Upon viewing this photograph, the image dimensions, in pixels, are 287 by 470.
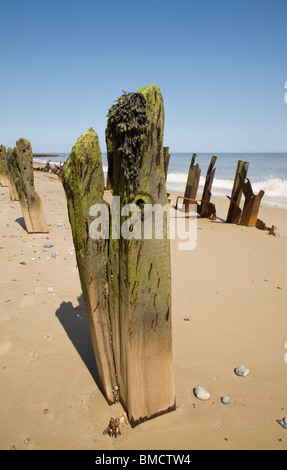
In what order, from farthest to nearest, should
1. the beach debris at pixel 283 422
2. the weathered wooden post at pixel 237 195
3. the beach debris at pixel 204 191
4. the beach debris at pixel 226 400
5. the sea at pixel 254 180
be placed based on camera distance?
1. the sea at pixel 254 180
2. the beach debris at pixel 204 191
3. the weathered wooden post at pixel 237 195
4. the beach debris at pixel 226 400
5. the beach debris at pixel 283 422

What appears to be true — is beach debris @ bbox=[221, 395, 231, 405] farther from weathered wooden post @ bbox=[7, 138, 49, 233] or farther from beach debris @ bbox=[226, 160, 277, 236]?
beach debris @ bbox=[226, 160, 277, 236]

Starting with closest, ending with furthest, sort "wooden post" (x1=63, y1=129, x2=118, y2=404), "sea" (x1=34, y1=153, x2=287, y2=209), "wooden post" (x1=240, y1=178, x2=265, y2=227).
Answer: "wooden post" (x1=63, y1=129, x2=118, y2=404) < "wooden post" (x1=240, y1=178, x2=265, y2=227) < "sea" (x1=34, y1=153, x2=287, y2=209)

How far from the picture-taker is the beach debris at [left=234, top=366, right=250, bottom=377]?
266cm

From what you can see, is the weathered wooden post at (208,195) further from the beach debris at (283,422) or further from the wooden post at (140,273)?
the wooden post at (140,273)

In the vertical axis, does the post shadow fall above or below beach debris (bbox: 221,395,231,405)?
above

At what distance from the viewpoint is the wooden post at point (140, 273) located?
1502mm

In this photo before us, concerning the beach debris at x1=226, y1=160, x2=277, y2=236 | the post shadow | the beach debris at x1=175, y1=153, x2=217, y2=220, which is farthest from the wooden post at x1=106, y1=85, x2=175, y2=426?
the beach debris at x1=175, y1=153, x2=217, y2=220

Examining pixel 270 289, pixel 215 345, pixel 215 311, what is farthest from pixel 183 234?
pixel 215 345

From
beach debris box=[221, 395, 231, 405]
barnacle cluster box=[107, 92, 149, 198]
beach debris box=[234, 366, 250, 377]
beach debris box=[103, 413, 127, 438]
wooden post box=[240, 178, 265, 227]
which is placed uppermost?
barnacle cluster box=[107, 92, 149, 198]

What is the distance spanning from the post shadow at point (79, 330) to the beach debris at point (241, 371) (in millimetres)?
1358

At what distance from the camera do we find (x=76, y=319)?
133 inches

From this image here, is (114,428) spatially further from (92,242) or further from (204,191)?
(204,191)

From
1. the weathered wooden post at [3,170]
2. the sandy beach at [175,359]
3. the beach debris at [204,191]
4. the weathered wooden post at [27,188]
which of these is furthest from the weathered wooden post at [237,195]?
the weathered wooden post at [3,170]
